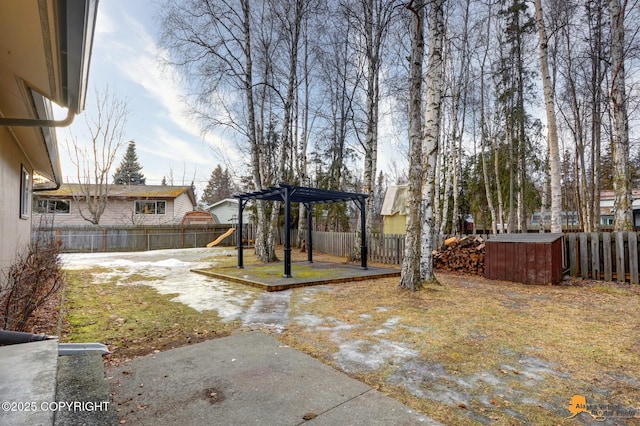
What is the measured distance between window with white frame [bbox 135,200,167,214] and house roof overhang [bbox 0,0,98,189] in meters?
21.6

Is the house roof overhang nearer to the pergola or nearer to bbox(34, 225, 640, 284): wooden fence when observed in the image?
the pergola

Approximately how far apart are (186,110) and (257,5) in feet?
15.3

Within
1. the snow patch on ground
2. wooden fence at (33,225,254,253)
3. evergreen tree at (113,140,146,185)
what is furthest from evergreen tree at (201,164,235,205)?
the snow patch on ground

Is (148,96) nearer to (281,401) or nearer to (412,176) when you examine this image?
(412,176)

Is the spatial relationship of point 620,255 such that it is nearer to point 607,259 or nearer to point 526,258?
point 607,259

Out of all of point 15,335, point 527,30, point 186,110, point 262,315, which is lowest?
point 262,315

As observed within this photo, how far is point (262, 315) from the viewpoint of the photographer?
485 cm

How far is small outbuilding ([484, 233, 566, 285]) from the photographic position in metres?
7.25

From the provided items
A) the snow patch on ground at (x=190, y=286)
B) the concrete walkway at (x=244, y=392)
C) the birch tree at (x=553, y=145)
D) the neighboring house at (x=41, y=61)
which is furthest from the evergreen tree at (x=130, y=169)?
the concrete walkway at (x=244, y=392)

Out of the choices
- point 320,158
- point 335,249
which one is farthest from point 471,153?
point 335,249

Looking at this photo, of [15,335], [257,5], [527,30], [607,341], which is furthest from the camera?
[527,30]

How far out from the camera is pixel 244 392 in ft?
8.02

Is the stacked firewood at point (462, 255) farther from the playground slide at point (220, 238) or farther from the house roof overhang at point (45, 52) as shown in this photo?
the playground slide at point (220, 238)

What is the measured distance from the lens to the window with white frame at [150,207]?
76.8 ft
